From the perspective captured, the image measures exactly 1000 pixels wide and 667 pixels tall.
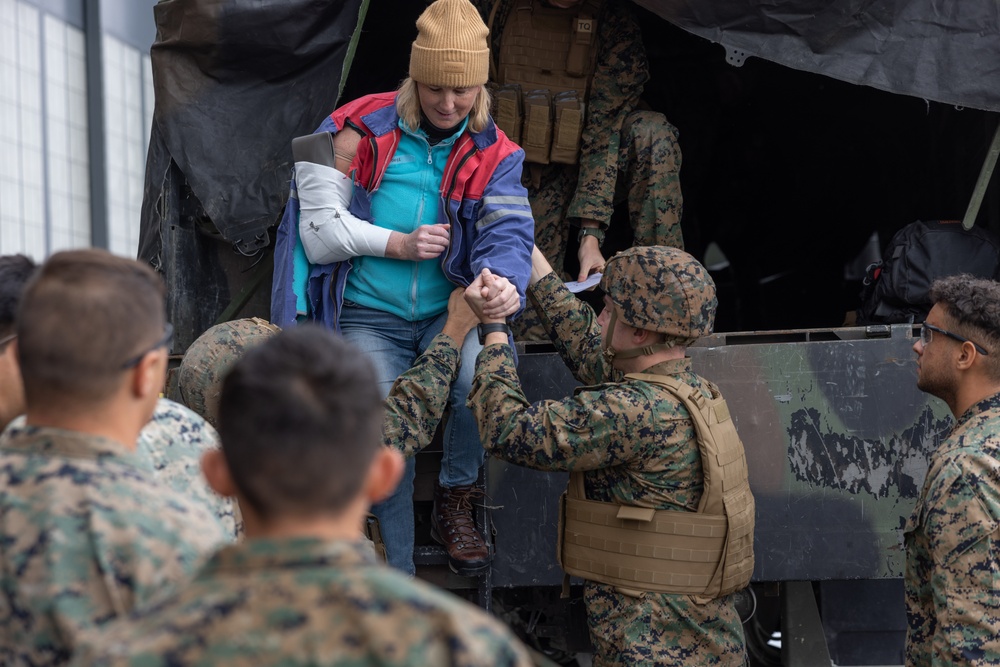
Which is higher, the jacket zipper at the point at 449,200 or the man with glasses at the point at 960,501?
the jacket zipper at the point at 449,200

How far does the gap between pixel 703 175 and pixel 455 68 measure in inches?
129

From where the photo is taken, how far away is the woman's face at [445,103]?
A: 11.0 ft

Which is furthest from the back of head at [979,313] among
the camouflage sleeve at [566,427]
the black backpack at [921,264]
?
the black backpack at [921,264]

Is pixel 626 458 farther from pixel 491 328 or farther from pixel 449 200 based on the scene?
pixel 449 200

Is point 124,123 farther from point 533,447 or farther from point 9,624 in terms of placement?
point 9,624

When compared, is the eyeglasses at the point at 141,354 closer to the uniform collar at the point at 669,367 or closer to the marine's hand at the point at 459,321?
the marine's hand at the point at 459,321

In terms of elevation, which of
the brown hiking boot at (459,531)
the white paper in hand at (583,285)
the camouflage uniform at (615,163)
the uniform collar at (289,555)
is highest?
the camouflage uniform at (615,163)

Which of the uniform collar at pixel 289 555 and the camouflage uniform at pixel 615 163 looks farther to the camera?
the camouflage uniform at pixel 615 163

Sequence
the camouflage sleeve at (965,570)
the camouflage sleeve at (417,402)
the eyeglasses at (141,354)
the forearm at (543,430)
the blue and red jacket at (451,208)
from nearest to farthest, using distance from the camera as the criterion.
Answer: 1. the eyeglasses at (141,354)
2. the camouflage sleeve at (965,570)
3. the forearm at (543,430)
4. the camouflage sleeve at (417,402)
5. the blue and red jacket at (451,208)

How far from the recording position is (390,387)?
3.38 metres

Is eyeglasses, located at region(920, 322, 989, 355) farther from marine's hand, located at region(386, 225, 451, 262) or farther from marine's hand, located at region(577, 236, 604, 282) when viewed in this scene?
marine's hand, located at region(577, 236, 604, 282)

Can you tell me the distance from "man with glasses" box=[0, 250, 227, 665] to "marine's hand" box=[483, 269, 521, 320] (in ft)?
4.80

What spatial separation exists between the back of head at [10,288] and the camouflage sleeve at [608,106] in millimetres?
2501

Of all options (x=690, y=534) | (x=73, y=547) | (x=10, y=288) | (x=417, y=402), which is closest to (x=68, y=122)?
(x=417, y=402)
